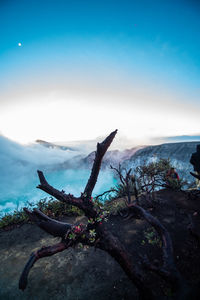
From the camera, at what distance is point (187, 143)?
121ft

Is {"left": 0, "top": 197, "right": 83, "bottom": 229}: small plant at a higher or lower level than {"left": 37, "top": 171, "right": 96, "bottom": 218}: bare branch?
lower

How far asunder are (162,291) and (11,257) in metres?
6.65

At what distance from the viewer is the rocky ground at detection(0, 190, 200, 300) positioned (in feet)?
14.4

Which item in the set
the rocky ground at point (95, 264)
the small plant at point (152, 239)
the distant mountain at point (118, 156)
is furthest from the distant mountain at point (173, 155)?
the small plant at point (152, 239)

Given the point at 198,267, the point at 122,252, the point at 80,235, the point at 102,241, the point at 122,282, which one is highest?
the point at 80,235

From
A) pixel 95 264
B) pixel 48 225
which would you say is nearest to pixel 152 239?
pixel 95 264

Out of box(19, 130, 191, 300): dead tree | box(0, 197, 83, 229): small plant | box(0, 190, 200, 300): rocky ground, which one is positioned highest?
box(19, 130, 191, 300): dead tree

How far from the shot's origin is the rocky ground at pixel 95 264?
14.4 feet

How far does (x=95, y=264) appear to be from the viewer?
18.0 ft

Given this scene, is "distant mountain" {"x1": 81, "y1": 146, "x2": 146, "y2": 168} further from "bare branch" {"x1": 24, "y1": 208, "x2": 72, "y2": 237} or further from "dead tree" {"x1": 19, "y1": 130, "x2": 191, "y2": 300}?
"bare branch" {"x1": 24, "y1": 208, "x2": 72, "y2": 237}

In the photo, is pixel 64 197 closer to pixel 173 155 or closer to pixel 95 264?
pixel 95 264

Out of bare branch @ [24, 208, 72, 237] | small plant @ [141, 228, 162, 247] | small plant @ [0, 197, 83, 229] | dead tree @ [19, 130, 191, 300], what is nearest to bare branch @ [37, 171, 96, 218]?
dead tree @ [19, 130, 191, 300]

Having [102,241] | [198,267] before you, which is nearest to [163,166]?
[198,267]

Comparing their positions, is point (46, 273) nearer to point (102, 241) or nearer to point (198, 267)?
point (102, 241)
